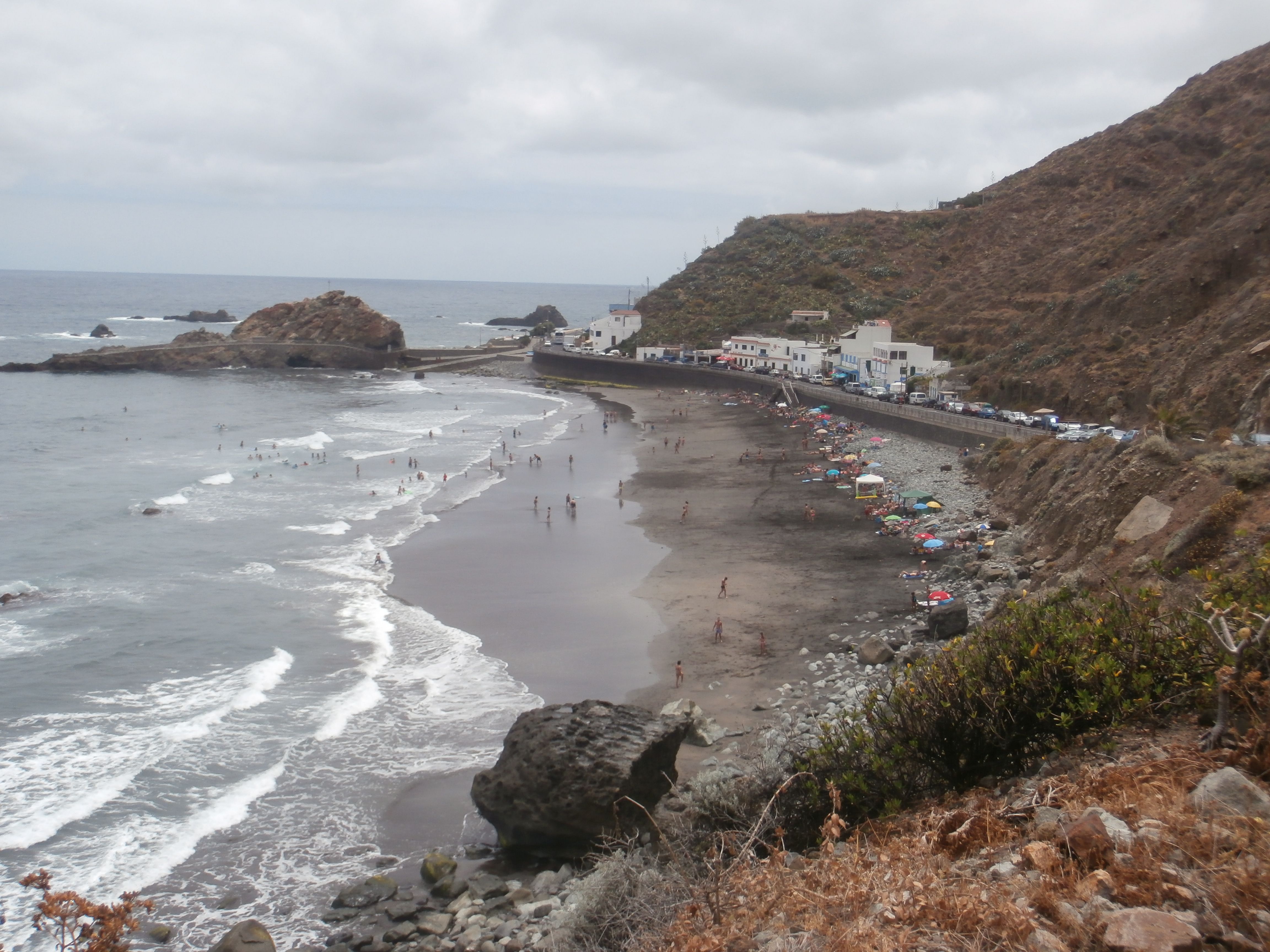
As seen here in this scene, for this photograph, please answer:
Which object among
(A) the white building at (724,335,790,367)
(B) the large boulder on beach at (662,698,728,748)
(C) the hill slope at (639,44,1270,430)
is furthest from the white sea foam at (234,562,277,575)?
(A) the white building at (724,335,790,367)

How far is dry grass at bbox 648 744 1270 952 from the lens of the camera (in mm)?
5148

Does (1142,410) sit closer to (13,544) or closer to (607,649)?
(607,649)

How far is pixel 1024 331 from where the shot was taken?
5578 cm

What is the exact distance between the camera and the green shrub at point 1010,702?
26.0ft

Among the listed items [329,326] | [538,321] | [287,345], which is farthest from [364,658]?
[538,321]

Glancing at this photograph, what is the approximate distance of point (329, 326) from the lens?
9344 cm

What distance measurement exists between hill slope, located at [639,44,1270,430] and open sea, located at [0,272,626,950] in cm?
2473

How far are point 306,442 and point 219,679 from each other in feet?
105

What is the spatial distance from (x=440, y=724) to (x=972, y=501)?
20.0 meters

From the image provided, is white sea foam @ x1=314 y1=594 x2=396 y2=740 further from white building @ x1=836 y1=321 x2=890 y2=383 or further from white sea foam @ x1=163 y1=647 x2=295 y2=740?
white building @ x1=836 y1=321 x2=890 y2=383

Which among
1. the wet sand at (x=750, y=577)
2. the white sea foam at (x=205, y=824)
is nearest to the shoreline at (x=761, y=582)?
the wet sand at (x=750, y=577)

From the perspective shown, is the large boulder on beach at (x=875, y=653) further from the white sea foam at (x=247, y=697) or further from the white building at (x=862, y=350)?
the white building at (x=862, y=350)

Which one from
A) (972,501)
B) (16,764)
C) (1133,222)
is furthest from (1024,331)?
(16,764)

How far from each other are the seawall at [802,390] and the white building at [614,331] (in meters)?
5.14
